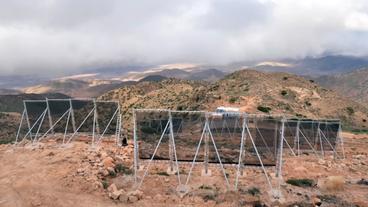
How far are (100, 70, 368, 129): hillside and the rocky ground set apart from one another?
3267 cm

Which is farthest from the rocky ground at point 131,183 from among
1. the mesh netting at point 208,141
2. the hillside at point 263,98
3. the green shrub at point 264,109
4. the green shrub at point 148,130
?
the hillside at point 263,98

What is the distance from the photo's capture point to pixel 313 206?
27.3 meters

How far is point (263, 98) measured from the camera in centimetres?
7262

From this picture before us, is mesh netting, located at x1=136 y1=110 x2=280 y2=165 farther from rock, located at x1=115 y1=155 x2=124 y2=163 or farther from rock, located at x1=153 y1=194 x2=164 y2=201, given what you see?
rock, located at x1=153 y1=194 x2=164 y2=201

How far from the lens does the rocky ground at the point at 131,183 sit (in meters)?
27.8

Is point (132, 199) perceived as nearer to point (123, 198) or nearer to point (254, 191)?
point (123, 198)

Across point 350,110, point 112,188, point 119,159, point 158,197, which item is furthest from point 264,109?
point 112,188

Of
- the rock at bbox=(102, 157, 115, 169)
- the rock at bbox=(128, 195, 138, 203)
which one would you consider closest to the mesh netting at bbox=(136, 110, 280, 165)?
the rock at bbox=(102, 157, 115, 169)

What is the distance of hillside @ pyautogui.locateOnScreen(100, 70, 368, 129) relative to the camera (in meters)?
71.1

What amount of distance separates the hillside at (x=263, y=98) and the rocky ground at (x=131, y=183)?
32667mm

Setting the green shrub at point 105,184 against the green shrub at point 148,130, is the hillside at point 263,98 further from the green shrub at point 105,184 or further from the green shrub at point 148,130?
the green shrub at point 105,184

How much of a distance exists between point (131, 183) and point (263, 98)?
150ft

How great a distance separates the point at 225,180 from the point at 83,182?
10.1 m

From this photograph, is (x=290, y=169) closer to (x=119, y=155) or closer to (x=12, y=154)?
(x=119, y=155)
